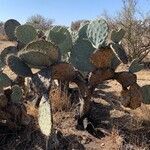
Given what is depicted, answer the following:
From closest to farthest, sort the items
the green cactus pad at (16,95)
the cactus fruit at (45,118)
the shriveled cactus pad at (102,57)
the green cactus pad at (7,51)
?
the cactus fruit at (45,118) < the shriveled cactus pad at (102,57) < the green cactus pad at (16,95) < the green cactus pad at (7,51)

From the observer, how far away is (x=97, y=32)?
5023 millimetres

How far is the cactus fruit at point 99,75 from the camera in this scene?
197 inches

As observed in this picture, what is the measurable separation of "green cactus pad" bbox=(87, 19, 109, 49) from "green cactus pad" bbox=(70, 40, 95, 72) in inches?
5.7

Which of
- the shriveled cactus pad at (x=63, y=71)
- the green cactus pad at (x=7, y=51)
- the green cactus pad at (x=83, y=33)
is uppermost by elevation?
the green cactus pad at (x=83, y=33)

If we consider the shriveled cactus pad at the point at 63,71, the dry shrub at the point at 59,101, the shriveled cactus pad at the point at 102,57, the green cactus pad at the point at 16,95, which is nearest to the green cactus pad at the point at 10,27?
the dry shrub at the point at 59,101

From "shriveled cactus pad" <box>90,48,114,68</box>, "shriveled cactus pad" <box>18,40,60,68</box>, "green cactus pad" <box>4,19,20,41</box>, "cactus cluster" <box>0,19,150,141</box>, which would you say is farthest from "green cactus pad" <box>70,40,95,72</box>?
"green cactus pad" <box>4,19,20,41</box>

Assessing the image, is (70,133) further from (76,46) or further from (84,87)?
(76,46)

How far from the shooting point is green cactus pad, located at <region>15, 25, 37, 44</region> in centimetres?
537

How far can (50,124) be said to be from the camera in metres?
4.21

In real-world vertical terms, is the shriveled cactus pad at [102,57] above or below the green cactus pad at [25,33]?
below

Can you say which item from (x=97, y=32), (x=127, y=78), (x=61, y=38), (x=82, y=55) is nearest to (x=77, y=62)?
(x=82, y=55)

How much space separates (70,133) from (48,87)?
91cm

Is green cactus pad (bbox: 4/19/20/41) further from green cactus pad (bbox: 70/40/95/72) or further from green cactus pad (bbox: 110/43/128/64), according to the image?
green cactus pad (bbox: 110/43/128/64)

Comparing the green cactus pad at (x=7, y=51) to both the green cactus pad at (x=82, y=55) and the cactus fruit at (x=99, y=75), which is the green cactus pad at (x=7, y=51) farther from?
the cactus fruit at (x=99, y=75)
